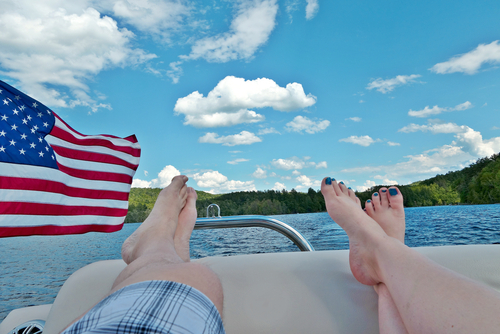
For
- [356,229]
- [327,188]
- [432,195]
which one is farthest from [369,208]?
[432,195]

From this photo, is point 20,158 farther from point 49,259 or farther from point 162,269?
point 49,259

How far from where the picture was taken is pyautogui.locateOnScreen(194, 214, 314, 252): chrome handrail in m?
1.52

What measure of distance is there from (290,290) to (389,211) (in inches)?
33.5

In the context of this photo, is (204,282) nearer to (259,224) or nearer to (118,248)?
(259,224)

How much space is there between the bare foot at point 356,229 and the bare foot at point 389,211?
4.4 inches

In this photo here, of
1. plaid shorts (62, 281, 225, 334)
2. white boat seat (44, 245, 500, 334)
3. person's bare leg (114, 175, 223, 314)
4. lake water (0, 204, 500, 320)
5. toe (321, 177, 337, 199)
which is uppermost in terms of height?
toe (321, 177, 337, 199)

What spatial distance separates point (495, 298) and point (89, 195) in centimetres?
261

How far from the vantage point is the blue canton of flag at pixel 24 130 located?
1976mm

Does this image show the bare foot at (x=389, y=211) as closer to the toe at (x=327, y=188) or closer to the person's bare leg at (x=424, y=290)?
the toe at (x=327, y=188)

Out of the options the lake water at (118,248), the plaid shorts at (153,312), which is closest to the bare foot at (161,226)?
the plaid shorts at (153,312)

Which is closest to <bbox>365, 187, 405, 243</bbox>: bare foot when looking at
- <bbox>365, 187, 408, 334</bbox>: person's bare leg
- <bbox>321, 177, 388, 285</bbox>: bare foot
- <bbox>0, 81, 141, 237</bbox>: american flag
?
<bbox>365, 187, 408, 334</bbox>: person's bare leg

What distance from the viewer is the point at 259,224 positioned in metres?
1.60

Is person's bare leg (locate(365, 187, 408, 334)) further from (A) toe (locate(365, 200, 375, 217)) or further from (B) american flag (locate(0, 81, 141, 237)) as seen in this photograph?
(B) american flag (locate(0, 81, 141, 237))

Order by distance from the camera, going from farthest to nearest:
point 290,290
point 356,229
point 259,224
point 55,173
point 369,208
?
point 55,173
point 259,224
point 369,208
point 356,229
point 290,290
